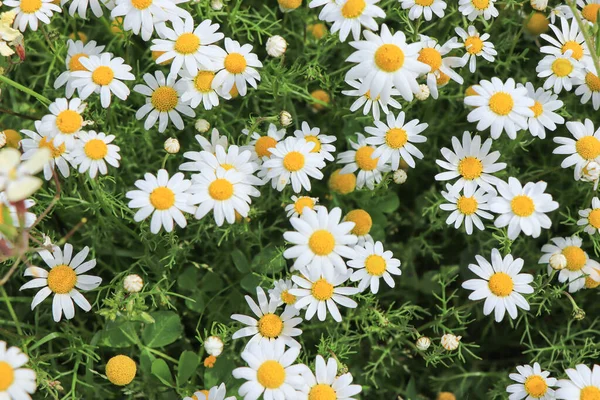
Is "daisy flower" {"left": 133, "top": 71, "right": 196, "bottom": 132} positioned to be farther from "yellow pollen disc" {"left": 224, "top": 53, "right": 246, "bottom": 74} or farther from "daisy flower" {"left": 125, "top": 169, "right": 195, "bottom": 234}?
"daisy flower" {"left": 125, "top": 169, "right": 195, "bottom": 234}

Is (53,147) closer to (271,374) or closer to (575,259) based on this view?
(271,374)

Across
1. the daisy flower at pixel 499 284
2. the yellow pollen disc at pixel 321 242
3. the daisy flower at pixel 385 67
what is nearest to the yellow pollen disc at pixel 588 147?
the daisy flower at pixel 499 284

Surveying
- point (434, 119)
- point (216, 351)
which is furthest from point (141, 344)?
point (434, 119)

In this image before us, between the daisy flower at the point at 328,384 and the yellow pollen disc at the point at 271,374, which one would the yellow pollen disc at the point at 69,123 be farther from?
the daisy flower at the point at 328,384

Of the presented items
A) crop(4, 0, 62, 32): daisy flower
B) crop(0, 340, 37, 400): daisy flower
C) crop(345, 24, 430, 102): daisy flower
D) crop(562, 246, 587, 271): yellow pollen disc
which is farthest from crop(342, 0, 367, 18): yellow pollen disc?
crop(0, 340, 37, 400): daisy flower

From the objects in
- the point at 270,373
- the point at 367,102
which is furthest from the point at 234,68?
the point at 270,373
